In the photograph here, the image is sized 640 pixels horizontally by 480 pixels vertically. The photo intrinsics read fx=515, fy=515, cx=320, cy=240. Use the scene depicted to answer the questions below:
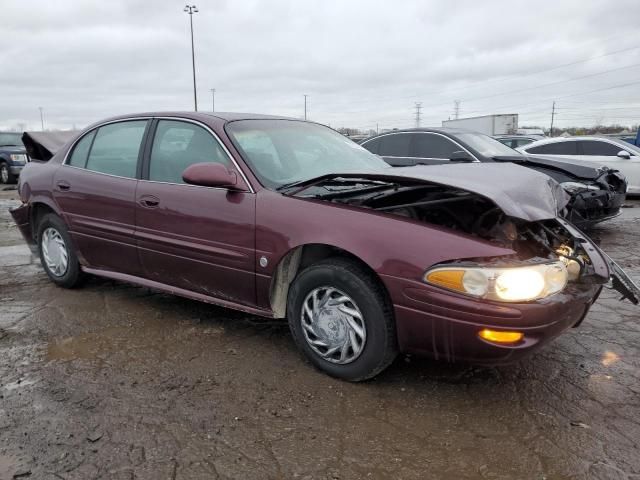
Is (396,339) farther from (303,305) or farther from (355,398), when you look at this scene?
(303,305)

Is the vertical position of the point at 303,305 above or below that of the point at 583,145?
below

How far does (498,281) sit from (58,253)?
386 cm

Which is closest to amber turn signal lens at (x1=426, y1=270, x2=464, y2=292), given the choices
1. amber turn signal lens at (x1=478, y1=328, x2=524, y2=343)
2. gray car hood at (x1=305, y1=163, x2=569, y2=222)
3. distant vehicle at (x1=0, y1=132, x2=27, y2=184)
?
amber turn signal lens at (x1=478, y1=328, x2=524, y2=343)

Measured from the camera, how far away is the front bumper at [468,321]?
241 cm

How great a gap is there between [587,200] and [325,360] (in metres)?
5.03

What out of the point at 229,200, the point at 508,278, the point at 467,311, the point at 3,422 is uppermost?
the point at 229,200

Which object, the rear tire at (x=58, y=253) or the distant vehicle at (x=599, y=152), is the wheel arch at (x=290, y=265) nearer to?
the rear tire at (x=58, y=253)

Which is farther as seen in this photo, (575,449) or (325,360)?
(325,360)

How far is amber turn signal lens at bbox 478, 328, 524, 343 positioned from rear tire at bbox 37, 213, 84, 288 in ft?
11.5

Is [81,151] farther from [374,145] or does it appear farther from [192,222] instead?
[374,145]

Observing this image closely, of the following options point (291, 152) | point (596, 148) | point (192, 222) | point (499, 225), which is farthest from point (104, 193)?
point (596, 148)

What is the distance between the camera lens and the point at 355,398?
2.78 meters

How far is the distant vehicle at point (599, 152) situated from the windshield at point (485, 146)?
110 inches

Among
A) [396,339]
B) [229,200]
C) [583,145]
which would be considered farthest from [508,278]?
[583,145]
